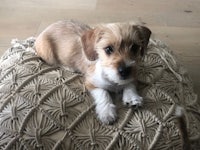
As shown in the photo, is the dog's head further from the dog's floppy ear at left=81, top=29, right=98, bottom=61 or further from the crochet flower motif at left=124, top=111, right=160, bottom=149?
the crochet flower motif at left=124, top=111, right=160, bottom=149

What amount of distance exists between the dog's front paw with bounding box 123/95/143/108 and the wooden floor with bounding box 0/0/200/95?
0.90 metres

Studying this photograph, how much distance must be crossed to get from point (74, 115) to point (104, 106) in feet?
0.41

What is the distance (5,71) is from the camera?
1.67 meters

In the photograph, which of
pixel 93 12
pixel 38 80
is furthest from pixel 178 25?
pixel 38 80

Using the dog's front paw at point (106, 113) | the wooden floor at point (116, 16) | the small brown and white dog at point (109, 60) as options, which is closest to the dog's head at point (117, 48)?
the small brown and white dog at point (109, 60)

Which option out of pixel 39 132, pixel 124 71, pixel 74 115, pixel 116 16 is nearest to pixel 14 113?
pixel 39 132

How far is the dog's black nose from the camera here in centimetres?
137

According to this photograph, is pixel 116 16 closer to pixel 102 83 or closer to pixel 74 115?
pixel 102 83

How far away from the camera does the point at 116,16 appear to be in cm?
268

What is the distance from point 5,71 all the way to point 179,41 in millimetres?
1271

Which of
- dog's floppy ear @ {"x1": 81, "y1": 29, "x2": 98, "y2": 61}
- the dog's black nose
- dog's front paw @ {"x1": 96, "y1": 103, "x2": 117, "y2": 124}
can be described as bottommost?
dog's front paw @ {"x1": 96, "y1": 103, "x2": 117, "y2": 124}

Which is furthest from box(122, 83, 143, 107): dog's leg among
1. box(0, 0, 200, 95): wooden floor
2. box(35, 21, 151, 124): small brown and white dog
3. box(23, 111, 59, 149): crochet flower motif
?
box(0, 0, 200, 95): wooden floor

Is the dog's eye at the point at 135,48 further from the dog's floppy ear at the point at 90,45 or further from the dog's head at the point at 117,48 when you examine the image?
the dog's floppy ear at the point at 90,45

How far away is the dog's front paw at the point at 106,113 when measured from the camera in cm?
144
